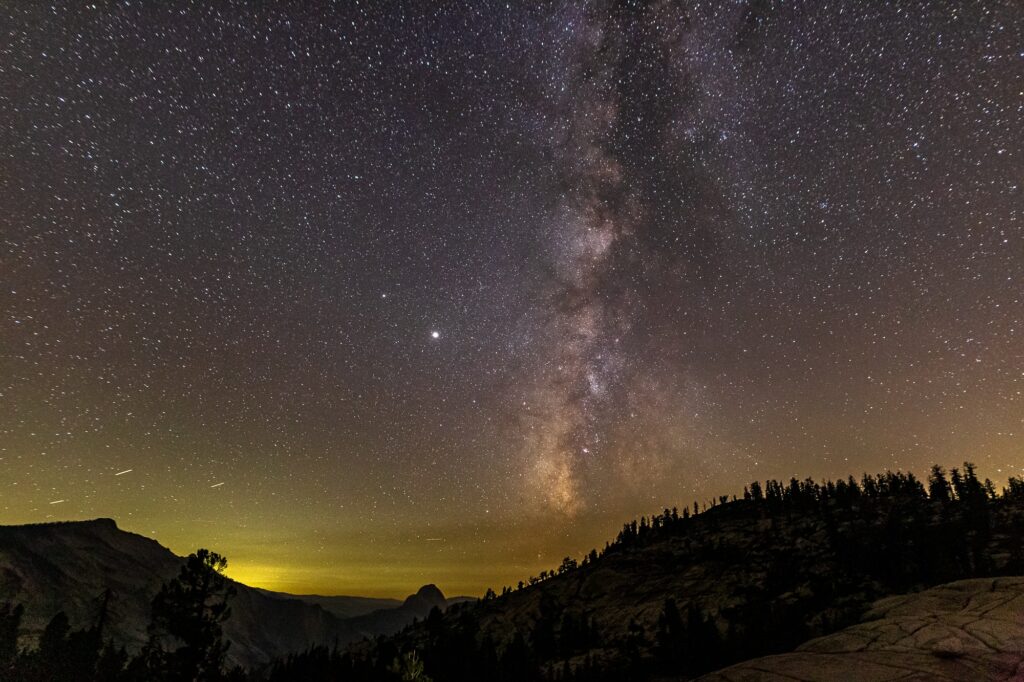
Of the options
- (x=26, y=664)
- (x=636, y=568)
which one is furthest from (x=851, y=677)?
(x=636, y=568)

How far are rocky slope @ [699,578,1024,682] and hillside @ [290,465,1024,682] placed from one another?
670 inches

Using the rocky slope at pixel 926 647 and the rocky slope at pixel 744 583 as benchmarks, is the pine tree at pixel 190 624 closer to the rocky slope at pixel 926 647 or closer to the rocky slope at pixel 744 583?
the rocky slope at pixel 926 647

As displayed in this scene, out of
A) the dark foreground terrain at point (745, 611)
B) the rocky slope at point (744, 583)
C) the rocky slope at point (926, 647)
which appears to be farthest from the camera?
the rocky slope at point (744, 583)

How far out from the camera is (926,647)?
30500mm

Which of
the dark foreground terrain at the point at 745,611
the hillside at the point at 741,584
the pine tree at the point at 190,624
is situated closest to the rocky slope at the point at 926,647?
the dark foreground terrain at the point at 745,611

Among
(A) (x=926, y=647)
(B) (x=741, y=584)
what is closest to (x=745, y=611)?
(B) (x=741, y=584)

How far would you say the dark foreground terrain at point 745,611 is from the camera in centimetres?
3228

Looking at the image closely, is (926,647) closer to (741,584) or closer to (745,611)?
(745,611)

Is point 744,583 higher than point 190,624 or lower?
higher

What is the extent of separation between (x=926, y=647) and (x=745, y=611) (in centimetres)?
7366

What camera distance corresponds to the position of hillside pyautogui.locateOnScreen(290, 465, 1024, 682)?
3219 inches

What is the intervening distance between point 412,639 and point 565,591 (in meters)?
49.0

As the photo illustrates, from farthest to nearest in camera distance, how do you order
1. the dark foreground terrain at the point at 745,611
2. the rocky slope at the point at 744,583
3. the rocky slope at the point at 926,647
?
1. the rocky slope at the point at 744,583
2. the dark foreground terrain at the point at 745,611
3. the rocky slope at the point at 926,647

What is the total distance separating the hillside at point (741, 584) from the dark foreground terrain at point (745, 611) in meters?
0.53
